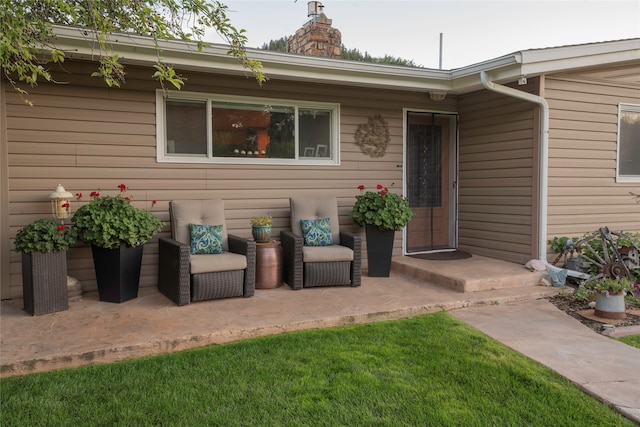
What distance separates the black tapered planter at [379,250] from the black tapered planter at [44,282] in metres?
3.10

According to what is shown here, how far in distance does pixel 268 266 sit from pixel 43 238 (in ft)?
6.62

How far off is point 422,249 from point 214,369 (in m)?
4.17

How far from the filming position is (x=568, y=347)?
3.23 m

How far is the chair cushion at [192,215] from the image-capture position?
4.55 m

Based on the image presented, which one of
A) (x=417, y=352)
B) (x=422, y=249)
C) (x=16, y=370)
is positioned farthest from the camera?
(x=422, y=249)

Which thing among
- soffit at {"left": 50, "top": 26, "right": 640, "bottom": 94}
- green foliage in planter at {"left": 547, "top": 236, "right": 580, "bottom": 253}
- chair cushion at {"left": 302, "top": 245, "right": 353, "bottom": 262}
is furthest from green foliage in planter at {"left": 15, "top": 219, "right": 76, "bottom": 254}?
green foliage in planter at {"left": 547, "top": 236, "right": 580, "bottom": 253}

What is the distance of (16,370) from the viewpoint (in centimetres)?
271

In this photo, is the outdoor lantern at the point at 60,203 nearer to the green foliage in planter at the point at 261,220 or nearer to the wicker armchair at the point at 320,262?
the green foliage in planter at the point at 261,220

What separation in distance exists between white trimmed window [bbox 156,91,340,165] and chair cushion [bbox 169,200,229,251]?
1.75 feet

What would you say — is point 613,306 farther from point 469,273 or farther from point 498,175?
point 498,175

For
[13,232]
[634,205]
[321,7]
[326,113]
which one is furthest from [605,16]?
[13,232]

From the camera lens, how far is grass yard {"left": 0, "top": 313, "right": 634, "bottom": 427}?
2260 mm

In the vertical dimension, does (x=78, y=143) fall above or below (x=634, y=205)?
above

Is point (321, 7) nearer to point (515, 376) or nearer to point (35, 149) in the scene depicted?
point (35, 149)
